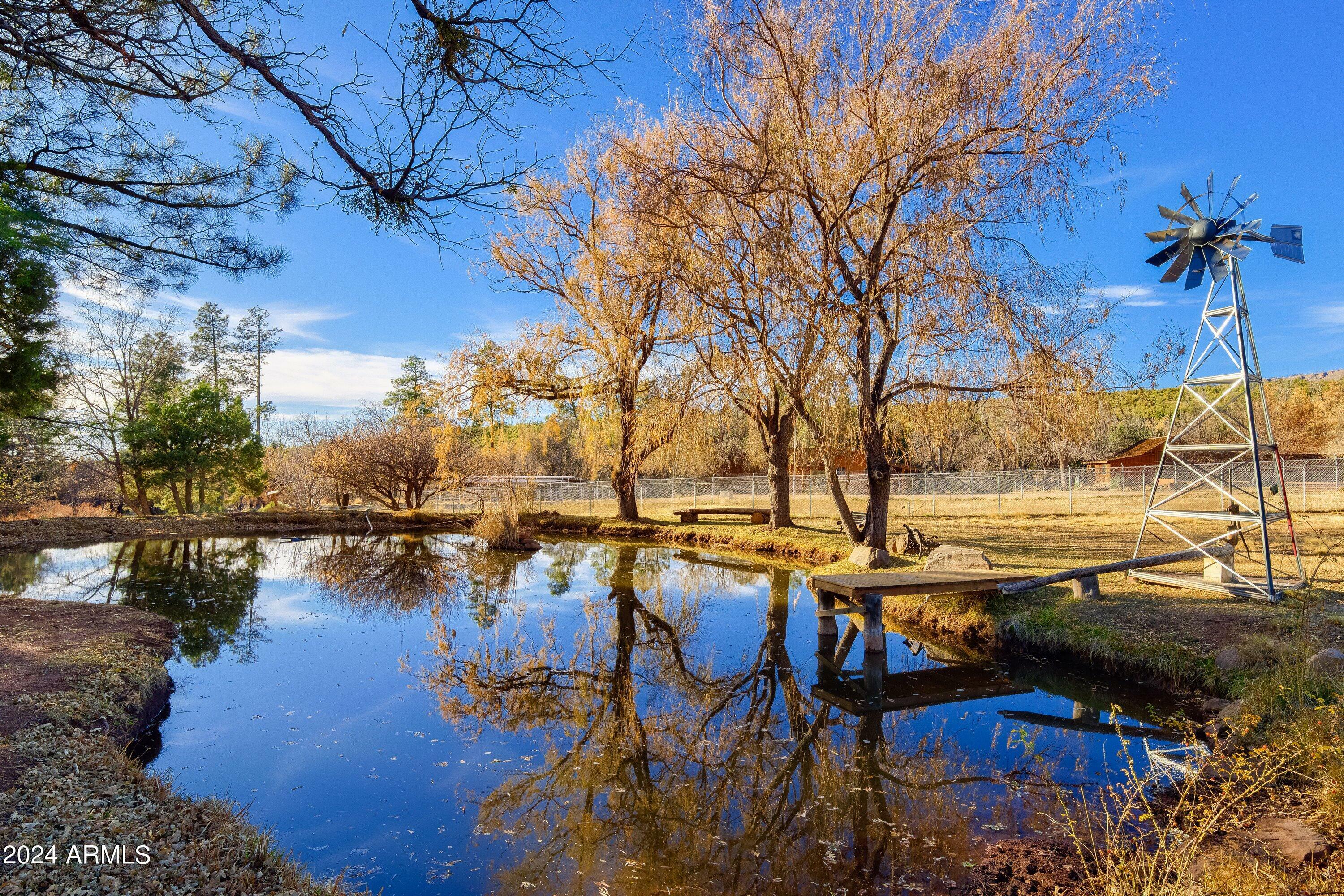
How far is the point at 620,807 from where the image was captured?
14.4 feet

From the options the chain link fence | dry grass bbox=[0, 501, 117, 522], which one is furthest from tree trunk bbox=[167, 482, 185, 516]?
the chain link fence

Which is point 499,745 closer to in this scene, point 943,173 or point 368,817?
point 368,817

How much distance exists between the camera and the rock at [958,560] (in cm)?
902

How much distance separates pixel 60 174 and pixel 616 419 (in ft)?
47.6

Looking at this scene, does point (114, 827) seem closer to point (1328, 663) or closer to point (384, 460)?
point (1328, 663)

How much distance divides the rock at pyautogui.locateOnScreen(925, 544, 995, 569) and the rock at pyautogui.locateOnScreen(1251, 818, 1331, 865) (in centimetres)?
551

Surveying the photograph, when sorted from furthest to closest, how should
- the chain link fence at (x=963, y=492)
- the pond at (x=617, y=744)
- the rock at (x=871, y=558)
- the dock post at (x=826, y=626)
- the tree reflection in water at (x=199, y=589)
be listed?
the chain link fence at (x=963, y=492) < the rock at (x=871, y=558) < the tree reflection in water at (x=199, y=589) < the dock post at (x=826, y=626) < the pond at (x=617, y=744)

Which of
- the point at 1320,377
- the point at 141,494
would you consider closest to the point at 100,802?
→ the point at 141,494

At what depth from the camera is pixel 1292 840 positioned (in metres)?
3.27

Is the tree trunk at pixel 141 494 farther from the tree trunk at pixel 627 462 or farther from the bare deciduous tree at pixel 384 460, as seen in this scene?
the tree trunk at pixel 627 462

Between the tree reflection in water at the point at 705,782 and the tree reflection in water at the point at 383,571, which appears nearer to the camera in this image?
the tree reflection in water at the point at 705,782

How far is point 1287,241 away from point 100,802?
39.6ft

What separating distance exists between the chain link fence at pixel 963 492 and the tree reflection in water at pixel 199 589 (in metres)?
7.12

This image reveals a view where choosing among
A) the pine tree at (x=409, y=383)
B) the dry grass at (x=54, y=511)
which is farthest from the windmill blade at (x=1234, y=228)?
the pine tree at (x=409, y=383)
